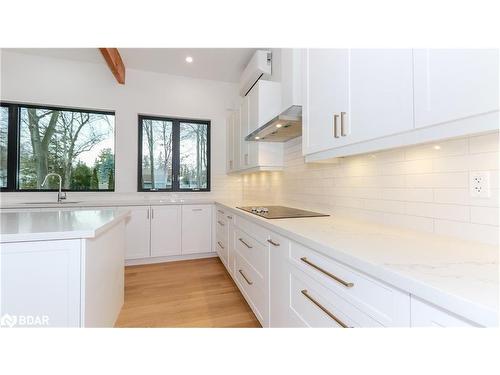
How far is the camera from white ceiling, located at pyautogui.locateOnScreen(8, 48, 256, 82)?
2.90 meters

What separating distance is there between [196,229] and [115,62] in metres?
2.42

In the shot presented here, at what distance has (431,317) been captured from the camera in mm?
559

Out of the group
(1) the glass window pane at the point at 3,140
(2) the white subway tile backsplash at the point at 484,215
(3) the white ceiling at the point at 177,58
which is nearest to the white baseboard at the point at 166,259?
(1) the glass window pane at the point at 3,140

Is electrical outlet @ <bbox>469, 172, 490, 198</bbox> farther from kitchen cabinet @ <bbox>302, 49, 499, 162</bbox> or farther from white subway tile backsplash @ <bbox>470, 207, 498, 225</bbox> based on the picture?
kitchen cabinet @ <bbox>302, 49, 499, 162</bbox>

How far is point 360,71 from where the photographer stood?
3.59ft

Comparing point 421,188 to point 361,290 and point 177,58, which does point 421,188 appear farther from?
point 177,58

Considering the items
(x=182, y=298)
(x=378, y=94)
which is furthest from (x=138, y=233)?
(x=378, y=94)

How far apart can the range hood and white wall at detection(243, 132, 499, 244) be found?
1.41 ft

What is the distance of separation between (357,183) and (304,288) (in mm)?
843

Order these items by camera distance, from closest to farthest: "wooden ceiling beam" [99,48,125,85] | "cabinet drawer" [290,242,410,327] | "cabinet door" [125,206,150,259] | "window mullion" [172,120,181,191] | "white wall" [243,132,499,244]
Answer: "cabinet drawer" [290,242,410,327], "white wall" [243,132,499,244], "wooden ceiling beam" [99,48,125,85], "cabinet door" [125,206,150,259], "window mullion" [172,120,181,191]

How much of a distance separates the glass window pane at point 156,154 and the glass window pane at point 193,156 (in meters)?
0.21

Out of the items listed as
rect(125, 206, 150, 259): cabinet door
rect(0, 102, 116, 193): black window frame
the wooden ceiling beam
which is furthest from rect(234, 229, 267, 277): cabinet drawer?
rect(0, 102, 116, 193): black window frame
